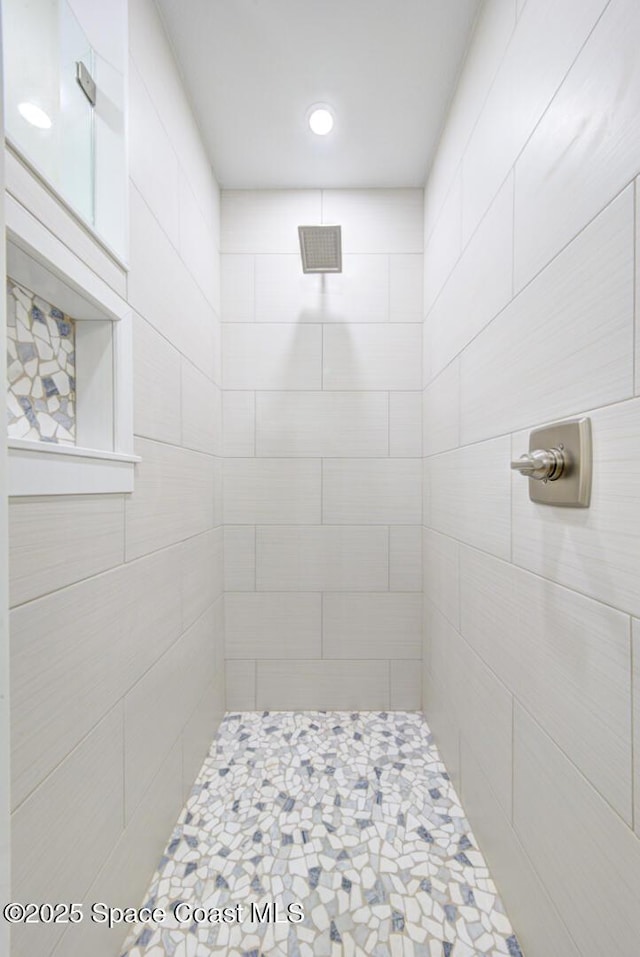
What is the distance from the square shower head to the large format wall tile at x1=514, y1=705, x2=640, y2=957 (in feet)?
5.09

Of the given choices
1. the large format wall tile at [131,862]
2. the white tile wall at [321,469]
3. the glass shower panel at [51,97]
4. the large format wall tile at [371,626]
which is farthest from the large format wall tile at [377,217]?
the large format wall tile at [131,862]

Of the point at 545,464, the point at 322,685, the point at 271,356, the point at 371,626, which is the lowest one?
the point at 322,685

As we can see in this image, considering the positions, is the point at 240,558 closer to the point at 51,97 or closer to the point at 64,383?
the point at 64,383

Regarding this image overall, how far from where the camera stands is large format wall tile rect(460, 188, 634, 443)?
54 cm

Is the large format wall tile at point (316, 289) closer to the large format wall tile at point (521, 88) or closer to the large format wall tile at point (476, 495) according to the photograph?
the large format wall tile at point (521, 88)

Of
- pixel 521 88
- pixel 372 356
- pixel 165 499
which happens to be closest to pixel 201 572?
pixel 165 499

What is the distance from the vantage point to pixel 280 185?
1651 millimetres

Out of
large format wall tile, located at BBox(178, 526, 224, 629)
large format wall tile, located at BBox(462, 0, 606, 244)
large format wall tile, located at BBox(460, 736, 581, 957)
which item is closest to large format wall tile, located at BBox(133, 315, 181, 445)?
large format wall tile, located at BBox(178, 526, 224, 629)

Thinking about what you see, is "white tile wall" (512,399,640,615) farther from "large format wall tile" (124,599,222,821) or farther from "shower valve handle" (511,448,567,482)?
"large format wall tile" (124,599,222,821)

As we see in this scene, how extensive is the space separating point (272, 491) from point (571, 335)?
4.08ft

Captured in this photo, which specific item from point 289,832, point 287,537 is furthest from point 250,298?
point 289,832

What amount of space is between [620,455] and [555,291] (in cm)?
34

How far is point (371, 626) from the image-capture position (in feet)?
5.56

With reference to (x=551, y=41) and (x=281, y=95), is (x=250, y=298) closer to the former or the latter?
(x=281, y=95)
